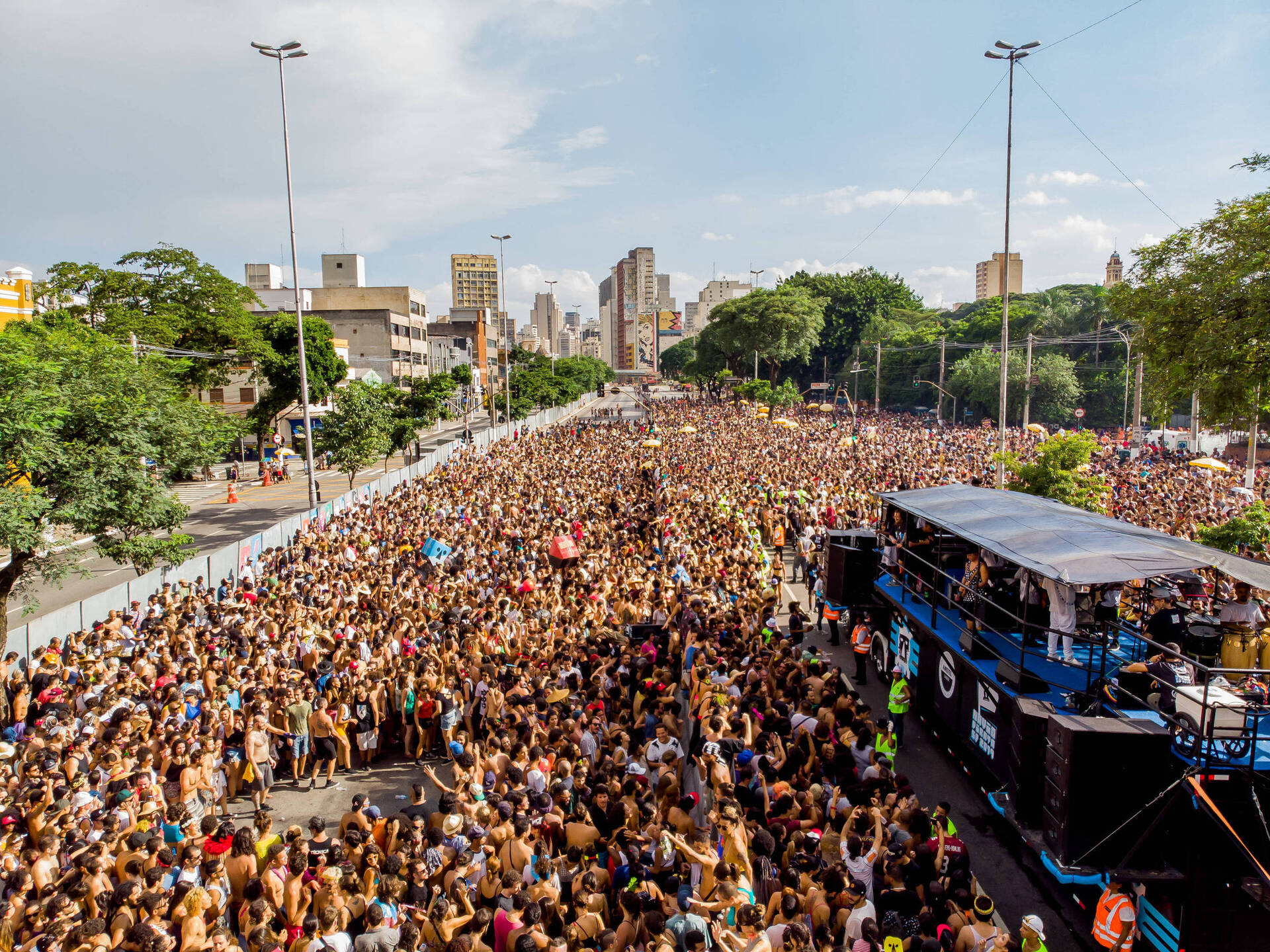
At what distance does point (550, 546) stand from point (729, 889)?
11507 millimetres

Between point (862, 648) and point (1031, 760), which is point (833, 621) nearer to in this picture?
point (862, 648)

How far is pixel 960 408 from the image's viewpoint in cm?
6706

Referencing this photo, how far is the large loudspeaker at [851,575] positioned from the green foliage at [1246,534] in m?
6.89

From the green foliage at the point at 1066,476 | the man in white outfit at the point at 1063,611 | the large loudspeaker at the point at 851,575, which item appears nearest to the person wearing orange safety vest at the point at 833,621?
the large loudspeaker at the point at 851,575

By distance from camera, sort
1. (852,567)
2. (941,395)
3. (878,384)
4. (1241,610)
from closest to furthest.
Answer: (1241,610) → (852,567) → (941,395) → (878,384)

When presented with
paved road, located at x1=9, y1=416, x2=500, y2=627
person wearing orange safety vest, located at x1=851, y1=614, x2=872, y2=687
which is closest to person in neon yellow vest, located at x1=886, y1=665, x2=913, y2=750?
person wearing orange safety vest, located at x1=851, y1=614, x2=872, y2=687

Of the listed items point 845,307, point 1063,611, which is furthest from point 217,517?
point 845,307

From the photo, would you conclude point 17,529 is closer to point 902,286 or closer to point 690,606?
point 690,606

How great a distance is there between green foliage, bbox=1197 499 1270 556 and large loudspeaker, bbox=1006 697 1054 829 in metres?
10.7

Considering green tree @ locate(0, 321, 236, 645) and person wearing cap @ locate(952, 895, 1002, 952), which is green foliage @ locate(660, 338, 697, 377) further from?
person wearing cap @ locate(952, 895, 1002, 952)

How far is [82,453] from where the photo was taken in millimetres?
12609

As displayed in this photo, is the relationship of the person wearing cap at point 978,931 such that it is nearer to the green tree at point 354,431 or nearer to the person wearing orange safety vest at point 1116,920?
the person wearing orange safety vest at point 1116,920

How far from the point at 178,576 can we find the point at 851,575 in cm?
1368

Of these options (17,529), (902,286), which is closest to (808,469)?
(17,529)
